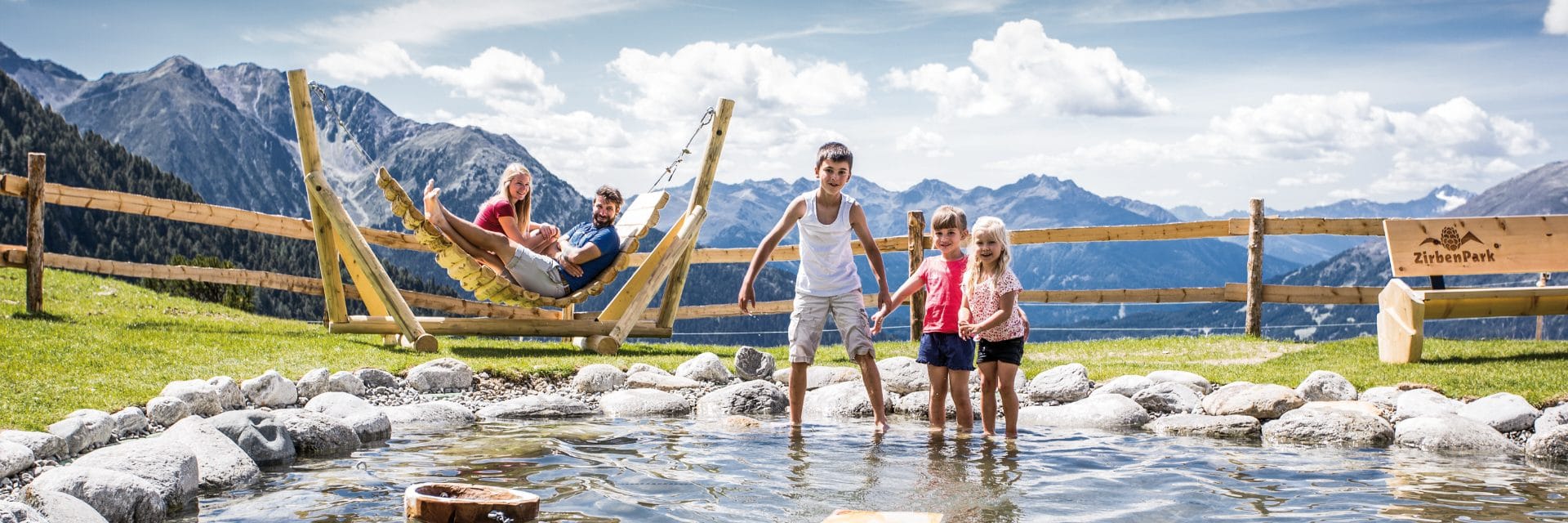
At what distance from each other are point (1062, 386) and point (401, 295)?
6134 mm

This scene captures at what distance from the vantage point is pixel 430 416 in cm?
695

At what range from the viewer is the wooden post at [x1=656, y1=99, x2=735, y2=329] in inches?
419

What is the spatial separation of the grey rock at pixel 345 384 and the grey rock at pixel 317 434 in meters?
1.78

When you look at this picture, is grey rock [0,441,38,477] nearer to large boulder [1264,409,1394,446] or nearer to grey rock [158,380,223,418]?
grey rock [158,380,223,418]

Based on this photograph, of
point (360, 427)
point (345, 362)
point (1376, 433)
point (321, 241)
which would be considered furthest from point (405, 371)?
point (1376, 433)

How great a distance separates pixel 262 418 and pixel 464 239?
333cm

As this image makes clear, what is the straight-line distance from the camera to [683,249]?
10727 mm

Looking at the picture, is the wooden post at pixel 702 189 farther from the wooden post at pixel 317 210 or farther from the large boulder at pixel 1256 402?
the large boulder at pixel 1256 402

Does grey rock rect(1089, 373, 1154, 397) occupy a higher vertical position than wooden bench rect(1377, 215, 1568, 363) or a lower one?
lower

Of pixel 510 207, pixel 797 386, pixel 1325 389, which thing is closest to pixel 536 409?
pixel 797 386

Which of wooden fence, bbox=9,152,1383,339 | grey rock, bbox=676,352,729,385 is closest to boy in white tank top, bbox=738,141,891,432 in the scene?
grey rock, bbox=676,352,729,385

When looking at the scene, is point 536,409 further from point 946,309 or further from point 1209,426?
point 1209,426

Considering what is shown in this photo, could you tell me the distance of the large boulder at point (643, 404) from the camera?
755 centimetres

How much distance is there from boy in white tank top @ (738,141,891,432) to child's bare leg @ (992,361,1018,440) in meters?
0.72
